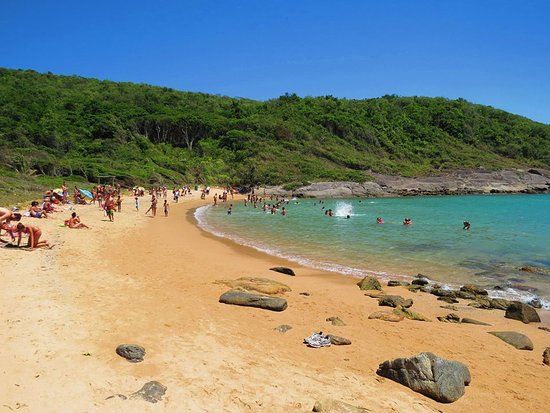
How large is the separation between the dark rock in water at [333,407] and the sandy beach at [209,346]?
317mm

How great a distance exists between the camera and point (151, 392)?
539 centimetres

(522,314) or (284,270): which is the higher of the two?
(522,314)

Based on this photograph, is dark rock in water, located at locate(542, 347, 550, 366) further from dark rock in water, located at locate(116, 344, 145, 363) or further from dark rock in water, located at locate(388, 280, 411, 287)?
dark rock in water, located at locate(116, 344, 145, 363)

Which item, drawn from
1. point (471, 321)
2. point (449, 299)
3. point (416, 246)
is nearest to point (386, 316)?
point (471, 321)

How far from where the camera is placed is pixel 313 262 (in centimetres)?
1694

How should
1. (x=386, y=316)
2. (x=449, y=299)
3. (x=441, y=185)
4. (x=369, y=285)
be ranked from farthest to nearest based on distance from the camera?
(x=441, y=185), (x=369, y=285), (x=449, y=299), (x=386, y=316)

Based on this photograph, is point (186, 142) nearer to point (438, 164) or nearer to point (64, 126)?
point (64, 126)

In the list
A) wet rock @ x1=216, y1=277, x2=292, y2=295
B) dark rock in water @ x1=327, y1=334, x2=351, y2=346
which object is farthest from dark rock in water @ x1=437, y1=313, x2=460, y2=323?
wet rock @ x1=216, y1=277, x2=292, y2=295

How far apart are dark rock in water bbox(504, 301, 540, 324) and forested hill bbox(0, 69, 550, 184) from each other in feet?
165

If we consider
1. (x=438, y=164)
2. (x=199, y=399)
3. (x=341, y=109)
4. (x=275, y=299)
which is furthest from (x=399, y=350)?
(x=341, y=109)

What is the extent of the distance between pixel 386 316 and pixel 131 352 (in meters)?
6.10

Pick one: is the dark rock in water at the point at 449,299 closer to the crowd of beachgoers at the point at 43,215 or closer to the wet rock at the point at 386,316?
the wet rock at the point at 386,316

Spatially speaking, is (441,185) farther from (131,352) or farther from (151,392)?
(151,392)

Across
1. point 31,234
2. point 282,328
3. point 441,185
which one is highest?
point 441,185
